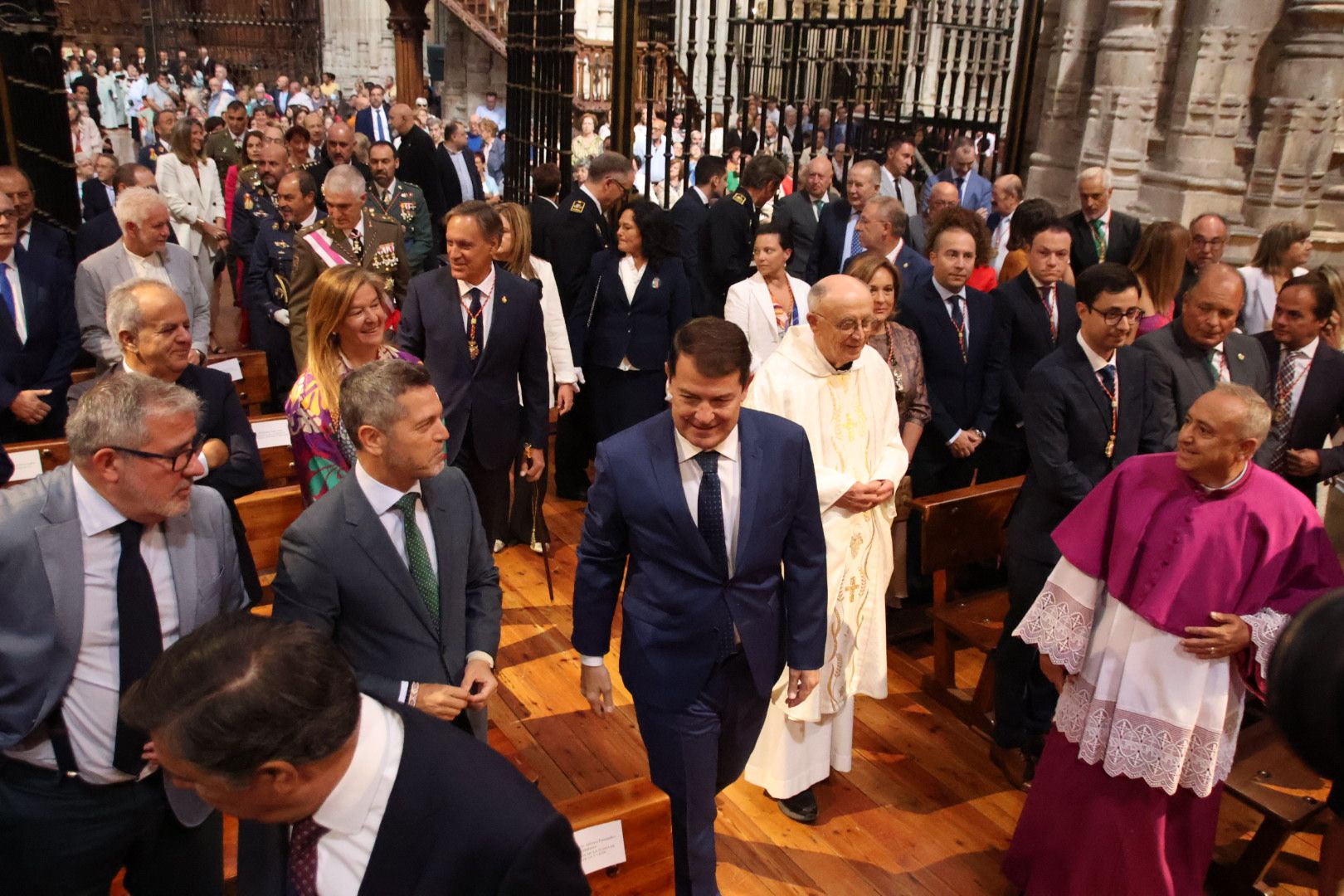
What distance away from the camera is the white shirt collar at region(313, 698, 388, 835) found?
1.35 m

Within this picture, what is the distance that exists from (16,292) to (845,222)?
156 inches

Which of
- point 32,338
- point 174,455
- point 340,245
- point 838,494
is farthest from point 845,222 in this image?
point 174,455

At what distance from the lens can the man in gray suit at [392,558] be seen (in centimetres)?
208

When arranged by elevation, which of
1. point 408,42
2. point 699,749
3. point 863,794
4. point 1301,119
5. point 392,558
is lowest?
point 863,794

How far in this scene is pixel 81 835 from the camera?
197cm

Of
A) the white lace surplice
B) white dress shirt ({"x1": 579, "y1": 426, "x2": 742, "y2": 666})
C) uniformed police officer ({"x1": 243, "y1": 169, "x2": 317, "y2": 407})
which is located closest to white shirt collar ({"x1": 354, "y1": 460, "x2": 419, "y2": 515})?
white dress shirt ({"x1": 579, "y1": 426, "x2": 742, "y2": 666})

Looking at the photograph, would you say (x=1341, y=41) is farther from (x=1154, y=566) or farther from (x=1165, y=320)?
(x=1154, y=566)

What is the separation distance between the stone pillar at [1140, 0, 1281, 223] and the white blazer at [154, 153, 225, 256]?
596 cm

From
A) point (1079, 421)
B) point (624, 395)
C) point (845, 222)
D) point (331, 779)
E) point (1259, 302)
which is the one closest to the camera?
point (331, 779)

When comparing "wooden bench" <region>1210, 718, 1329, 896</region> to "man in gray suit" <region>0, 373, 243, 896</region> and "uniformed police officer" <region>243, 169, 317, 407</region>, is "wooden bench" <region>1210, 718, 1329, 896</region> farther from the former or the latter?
"uniformed police officer" <region>243, 169, 317, 407</region>

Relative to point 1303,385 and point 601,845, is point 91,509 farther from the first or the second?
point 1303,385

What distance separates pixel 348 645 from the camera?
7.13 ft

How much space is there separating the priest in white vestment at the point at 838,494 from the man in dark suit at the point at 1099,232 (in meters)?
2.93

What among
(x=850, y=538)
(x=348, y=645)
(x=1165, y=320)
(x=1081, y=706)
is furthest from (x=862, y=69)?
(x=348, y=645)
